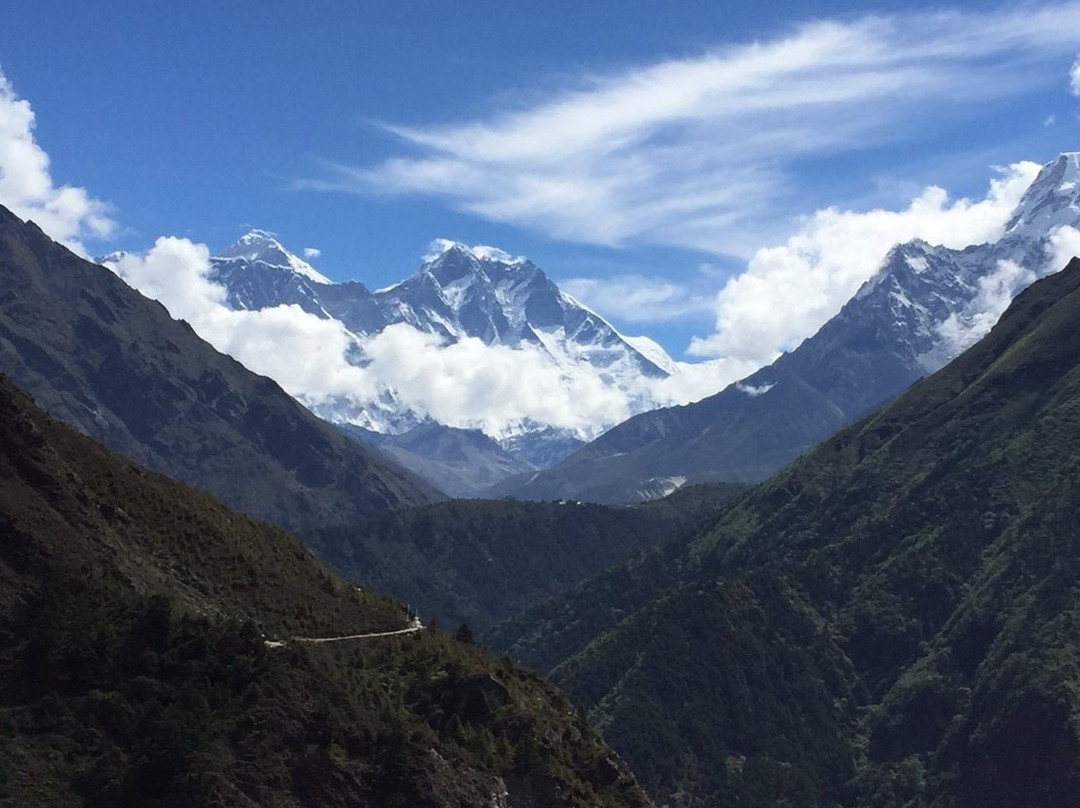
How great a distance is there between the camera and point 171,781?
107062 millimetres

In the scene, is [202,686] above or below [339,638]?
below

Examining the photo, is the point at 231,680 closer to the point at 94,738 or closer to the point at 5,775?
the point at 94,738

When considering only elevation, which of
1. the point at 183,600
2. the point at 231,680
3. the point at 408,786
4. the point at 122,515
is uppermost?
the point at 122,515

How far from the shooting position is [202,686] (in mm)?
119375

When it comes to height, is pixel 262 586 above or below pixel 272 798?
above

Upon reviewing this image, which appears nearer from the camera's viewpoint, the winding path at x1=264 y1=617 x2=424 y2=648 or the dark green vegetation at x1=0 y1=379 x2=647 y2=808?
the dark green vegetation at x1=0 y1=379 x2=647 y2=808

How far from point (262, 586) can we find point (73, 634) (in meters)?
39.4

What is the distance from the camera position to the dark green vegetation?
361 ft

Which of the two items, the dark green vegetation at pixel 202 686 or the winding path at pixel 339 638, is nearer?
the dark green vegetation at pixel 202 686

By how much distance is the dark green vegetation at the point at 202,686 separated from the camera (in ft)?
361

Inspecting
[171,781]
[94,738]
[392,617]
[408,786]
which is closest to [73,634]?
[94,738]

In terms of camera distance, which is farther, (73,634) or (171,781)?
(73,634)

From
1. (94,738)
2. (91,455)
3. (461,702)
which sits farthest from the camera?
(91,455)

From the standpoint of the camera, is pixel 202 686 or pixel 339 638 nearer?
pixel 202 686
